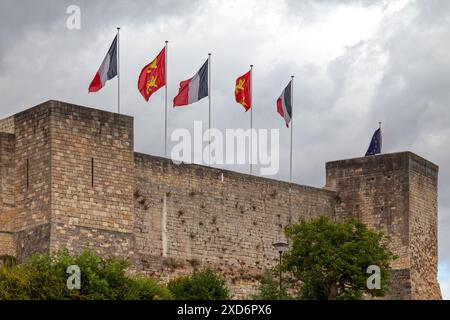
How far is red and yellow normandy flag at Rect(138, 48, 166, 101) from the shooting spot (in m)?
51.9

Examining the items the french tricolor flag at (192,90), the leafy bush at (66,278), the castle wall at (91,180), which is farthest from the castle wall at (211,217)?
the leafy bush at (66,278)

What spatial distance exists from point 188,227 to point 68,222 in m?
6.40

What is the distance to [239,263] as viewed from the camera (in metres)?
54.3

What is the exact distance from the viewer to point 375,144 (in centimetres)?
6119

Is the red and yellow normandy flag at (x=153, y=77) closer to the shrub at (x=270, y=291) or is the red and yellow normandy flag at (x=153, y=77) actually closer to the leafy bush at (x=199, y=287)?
the leafy bush at (x=199, y=287)

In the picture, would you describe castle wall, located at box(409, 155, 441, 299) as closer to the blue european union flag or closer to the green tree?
the blue european union flag

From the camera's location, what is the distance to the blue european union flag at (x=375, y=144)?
60969 mm

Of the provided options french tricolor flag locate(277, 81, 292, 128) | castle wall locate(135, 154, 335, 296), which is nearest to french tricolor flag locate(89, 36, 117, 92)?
castle wall locate(135, 154, 335, 296)

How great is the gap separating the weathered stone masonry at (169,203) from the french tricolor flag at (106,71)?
1.21 metres

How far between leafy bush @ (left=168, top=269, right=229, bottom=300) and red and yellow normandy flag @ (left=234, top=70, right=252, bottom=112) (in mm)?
8462

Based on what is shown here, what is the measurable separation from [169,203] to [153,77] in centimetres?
439

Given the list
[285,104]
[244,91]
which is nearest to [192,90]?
[244,91]
